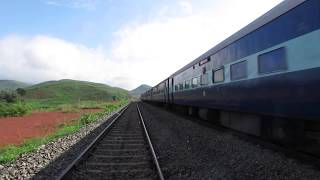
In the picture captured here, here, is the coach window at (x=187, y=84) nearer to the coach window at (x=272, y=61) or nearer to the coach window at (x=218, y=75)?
the coach window at (x=218, y=75)

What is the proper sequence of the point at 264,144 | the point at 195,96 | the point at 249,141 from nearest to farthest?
the point at 264,144 → the point at 249,141 → the point at 195,96

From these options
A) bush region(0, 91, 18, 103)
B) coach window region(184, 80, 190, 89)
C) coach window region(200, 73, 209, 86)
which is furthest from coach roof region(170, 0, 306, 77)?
bush region(0, 91, 18, 103)

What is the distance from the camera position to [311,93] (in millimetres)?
7531

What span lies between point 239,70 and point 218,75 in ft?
8.68

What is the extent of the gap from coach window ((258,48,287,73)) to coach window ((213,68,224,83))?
3743 mm

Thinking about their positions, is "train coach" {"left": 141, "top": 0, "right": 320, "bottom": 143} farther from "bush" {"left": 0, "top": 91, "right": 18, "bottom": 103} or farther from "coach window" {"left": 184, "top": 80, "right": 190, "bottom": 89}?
"bush" {"left": 0, "top": 91, "right": 18, "bottom": 103}


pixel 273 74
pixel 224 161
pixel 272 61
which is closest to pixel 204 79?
pixel 272 61

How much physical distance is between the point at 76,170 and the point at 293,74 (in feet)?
16.8

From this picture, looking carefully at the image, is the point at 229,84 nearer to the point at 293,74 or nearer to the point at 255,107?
the point at 255,107

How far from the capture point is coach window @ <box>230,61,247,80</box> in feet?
38.2

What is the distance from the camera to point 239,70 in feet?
39.8

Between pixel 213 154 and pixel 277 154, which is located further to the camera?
pixel 213 154

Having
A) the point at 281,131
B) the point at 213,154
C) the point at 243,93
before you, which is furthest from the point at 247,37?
the point at 213,154

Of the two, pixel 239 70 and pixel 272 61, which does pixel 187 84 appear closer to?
pixel 239 70
